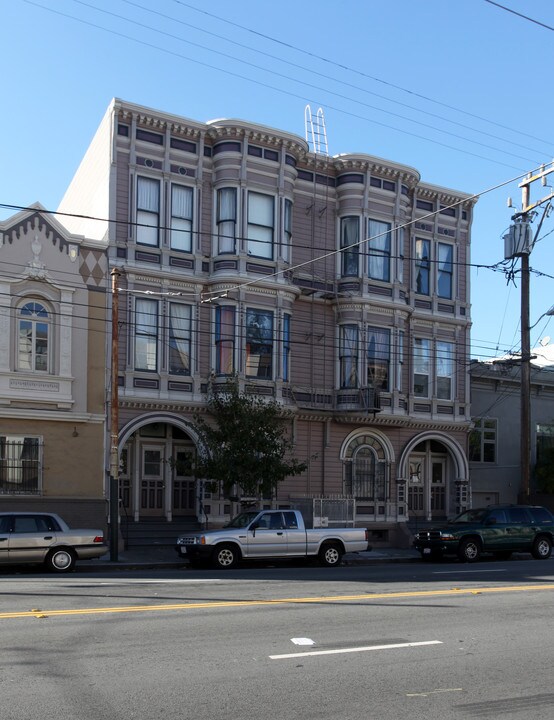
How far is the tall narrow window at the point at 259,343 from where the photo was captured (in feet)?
93.7

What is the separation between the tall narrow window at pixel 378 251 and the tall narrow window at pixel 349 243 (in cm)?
45

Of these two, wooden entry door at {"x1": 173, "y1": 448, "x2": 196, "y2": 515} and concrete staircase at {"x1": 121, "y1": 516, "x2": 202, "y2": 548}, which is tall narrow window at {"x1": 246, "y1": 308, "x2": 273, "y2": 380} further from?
concrete staircase at {"x1": 121, "y1": 516, "x2": 202, "y2": 548}

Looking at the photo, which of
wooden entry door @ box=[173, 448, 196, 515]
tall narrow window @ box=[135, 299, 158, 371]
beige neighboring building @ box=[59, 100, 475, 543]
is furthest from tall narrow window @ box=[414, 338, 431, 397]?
tall narrow window @ box=[135, 299, 158, 371]

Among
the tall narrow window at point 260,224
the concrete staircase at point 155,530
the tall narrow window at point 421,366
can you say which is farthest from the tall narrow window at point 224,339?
the tall narrow window at point 421,366

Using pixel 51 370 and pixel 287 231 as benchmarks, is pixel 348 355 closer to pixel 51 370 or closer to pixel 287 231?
pixel 287 231

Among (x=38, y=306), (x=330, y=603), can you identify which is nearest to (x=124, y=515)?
(x=38, y=306)

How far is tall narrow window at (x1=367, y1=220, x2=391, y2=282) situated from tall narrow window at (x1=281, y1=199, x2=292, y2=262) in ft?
9.89

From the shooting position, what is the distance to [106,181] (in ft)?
89.7

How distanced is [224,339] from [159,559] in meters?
7.44

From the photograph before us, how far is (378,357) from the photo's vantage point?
31.1 meters

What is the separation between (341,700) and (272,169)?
23.3m

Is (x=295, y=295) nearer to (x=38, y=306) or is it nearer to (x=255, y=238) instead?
(x=255, y=238)

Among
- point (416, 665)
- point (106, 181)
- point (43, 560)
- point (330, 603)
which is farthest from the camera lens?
point (106, 181)

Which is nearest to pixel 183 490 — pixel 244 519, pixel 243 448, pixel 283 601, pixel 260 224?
pixel 243 448
